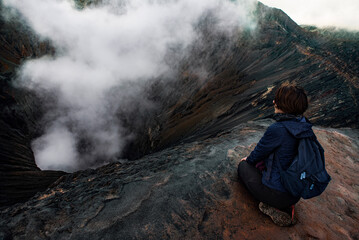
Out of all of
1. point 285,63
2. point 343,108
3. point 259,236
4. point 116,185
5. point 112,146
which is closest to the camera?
point 259,236

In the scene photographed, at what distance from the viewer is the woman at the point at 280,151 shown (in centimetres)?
204

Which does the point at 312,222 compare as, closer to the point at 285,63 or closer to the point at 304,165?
the point at 304,165

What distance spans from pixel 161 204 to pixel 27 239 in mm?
1879

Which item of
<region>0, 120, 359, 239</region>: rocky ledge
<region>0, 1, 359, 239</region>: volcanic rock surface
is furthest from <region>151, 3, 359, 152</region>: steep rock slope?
<region>0, 120, 359, 239</region>: rocky ledge

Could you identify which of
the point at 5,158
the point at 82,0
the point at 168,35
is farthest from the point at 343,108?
the point at 82,0

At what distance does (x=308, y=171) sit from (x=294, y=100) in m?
Answer: 0.75

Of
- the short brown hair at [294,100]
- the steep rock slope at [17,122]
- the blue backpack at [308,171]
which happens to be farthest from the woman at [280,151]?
the steep rock slope at [17,122]

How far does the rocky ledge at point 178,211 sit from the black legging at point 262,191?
35 cm

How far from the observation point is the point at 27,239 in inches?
106

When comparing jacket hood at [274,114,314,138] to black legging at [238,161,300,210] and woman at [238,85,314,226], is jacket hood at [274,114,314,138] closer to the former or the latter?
woman at [238,85,314,226]

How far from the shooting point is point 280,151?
6.94 feet

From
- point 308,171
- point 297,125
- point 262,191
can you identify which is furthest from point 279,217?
point 297,125

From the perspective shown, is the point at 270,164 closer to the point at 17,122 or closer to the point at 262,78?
the point at 262,78

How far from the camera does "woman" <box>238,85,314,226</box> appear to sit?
204 centimetres
